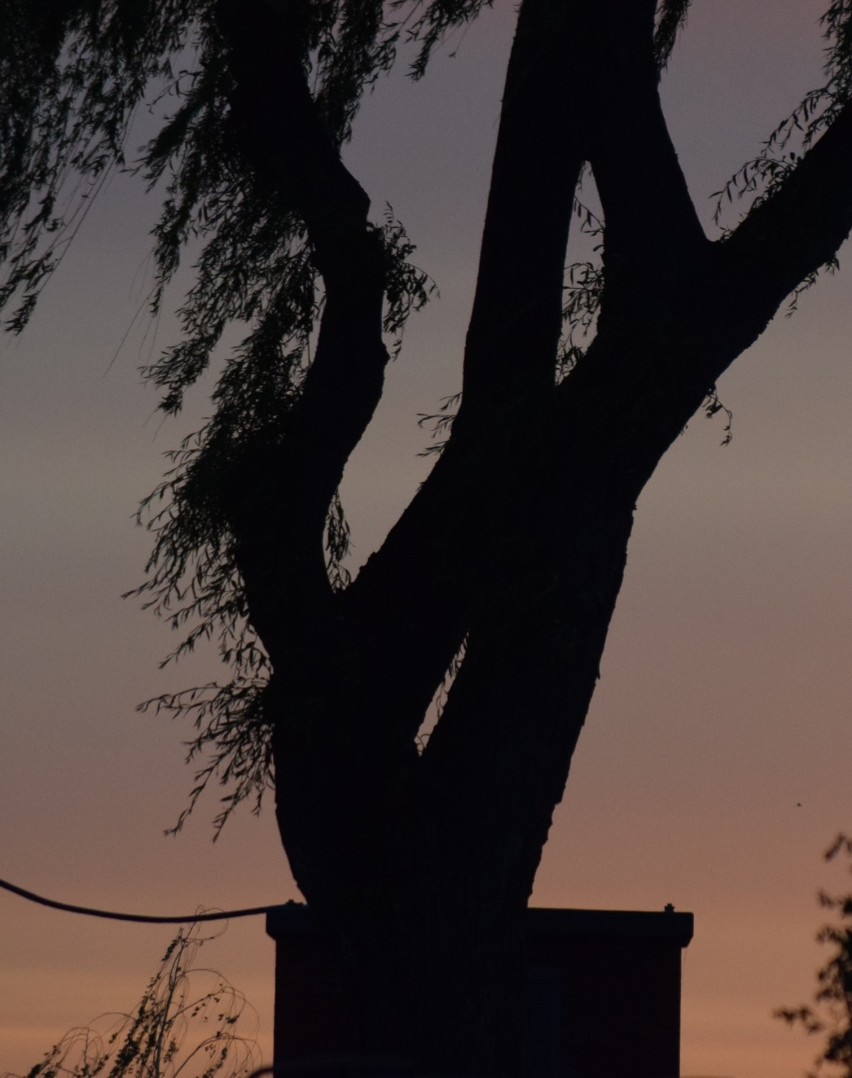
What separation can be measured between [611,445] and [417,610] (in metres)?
1.40

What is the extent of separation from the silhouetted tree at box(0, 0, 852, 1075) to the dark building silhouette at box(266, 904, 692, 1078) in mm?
7312

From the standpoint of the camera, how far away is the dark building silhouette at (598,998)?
1602 centimetres

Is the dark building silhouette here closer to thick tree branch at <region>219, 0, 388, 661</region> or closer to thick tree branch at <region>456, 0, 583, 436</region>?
thick tree branch at <region>219, 0, 388, 661</region>

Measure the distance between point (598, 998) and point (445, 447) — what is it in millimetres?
8521

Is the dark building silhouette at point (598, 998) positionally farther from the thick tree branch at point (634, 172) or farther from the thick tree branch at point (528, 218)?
the thick tree branch at point (634, 172)

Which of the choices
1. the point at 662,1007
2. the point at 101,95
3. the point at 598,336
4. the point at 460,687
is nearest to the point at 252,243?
the point at 101,95

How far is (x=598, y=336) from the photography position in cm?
935

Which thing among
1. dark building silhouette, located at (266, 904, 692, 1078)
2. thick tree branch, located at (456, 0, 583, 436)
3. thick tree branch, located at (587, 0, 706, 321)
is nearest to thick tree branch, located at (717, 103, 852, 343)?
thick tree branch, located at (587, 0, 706, 321)

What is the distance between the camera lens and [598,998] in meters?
16.2

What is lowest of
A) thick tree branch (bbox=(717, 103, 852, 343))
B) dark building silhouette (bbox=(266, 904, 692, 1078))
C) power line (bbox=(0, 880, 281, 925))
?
power line (bbox=(0, 880, 281, 925))

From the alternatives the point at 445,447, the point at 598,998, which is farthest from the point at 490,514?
the point at 598,998

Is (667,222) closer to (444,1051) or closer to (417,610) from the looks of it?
(417,610)

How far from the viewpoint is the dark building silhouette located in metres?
16.0

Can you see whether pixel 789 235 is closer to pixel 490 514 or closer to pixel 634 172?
pixel 634 172
